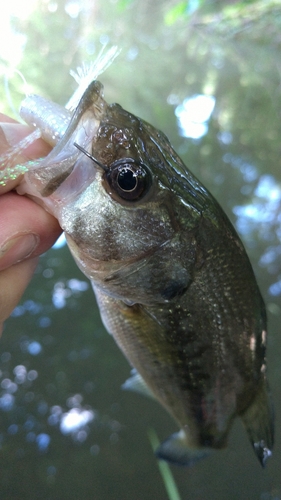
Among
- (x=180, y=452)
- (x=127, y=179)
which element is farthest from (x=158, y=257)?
(x=180, y=452)

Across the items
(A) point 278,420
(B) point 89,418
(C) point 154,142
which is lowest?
(B) point 89,418

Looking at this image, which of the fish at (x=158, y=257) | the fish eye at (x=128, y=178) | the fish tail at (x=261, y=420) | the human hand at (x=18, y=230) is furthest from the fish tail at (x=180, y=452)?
the fish eye at (x=128, y=178)

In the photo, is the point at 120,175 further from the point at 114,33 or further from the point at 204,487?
the point at 114,33

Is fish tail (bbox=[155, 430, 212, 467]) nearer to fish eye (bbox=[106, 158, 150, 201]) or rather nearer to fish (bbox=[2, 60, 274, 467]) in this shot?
fish (bbox=[2, 60, 274, 467])

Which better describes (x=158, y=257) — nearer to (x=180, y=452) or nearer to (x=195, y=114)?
(x=180, y=452)

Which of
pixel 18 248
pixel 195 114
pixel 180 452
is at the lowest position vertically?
pixel 180 452

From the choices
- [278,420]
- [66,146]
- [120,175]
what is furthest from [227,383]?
[278,420]
